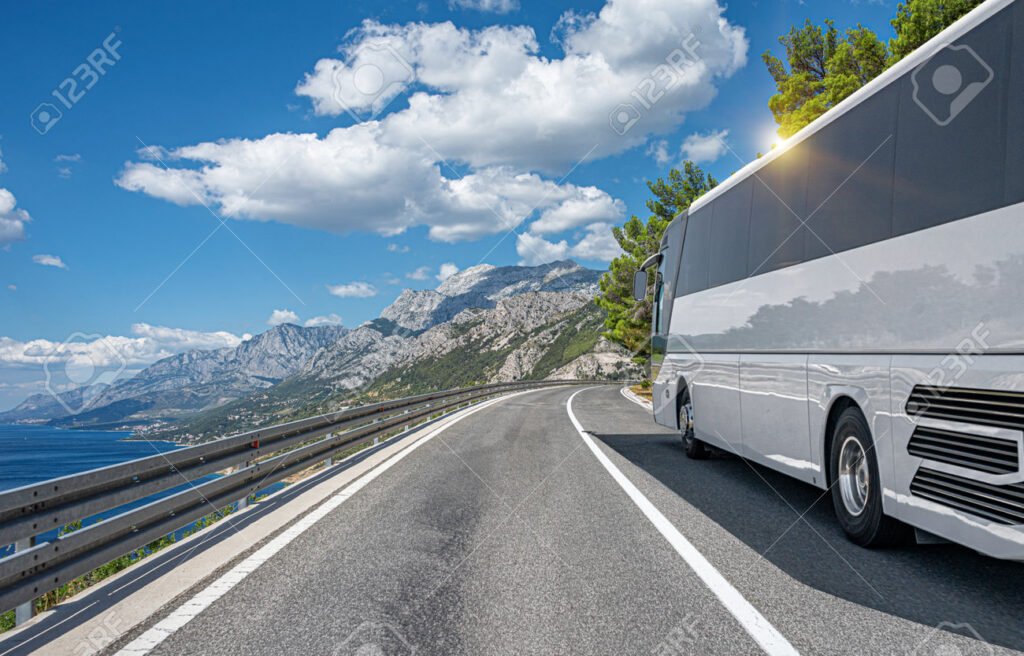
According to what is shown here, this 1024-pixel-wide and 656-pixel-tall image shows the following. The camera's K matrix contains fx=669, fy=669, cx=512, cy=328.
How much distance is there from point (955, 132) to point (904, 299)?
1.11 meters

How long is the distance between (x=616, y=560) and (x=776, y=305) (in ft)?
11.8

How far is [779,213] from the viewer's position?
7.21 meters

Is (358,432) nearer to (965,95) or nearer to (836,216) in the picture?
(836,216)

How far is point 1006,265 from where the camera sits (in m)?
3.63

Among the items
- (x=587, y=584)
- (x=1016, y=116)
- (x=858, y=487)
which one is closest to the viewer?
(x=1016, y=116)

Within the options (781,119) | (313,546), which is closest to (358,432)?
(313,546)

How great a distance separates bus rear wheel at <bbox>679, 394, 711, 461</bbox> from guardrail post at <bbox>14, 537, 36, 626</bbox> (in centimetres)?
853

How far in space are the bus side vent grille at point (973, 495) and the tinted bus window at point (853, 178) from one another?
1.78 m

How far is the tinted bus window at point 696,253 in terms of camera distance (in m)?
10.1

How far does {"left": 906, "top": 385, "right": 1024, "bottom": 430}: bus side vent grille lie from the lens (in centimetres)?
361

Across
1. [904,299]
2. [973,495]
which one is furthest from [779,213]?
[973,495]

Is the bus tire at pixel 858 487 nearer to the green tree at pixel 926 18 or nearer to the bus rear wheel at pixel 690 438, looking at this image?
the bus rear wheel at pixel 690 438

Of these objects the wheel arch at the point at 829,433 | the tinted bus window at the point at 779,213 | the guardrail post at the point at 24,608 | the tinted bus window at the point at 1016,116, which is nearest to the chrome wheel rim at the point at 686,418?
the tinted bus window at the point at 779,213

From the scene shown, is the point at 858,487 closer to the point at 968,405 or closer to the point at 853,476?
the point at 853,476
